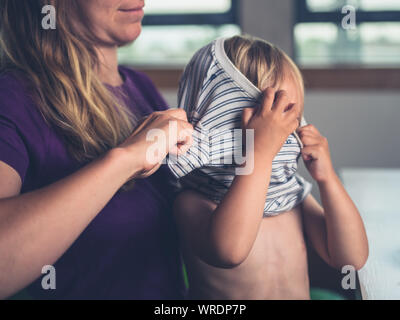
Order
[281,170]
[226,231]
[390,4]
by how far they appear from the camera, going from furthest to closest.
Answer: [390,4], [281,170], [226,231]

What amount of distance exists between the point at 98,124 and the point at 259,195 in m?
0.23

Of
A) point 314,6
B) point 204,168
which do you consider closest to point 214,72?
point 204,168

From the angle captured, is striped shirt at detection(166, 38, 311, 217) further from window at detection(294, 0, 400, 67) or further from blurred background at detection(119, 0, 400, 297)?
window at detection(294, 0, 400, 67)

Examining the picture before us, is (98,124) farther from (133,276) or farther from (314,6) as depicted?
(314,6)

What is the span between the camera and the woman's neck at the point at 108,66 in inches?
26.0

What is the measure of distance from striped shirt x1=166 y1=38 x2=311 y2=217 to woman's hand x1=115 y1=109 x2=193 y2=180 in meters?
0.06

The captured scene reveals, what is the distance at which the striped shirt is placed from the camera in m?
0.56

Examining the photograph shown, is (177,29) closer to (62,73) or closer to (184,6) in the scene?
(184,6)

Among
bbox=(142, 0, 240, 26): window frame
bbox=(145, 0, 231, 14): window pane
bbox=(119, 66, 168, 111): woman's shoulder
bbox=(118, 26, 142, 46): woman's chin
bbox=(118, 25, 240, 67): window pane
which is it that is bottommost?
bbox=(119, 66, 168, 111): woman's shoulder

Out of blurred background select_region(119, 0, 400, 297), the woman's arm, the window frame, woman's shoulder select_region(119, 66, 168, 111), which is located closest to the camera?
the woman's arm

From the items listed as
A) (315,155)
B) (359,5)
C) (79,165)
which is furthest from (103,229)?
(359,5)

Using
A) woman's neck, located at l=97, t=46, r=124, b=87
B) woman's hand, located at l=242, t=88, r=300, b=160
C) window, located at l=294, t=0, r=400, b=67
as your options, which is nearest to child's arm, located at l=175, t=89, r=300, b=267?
woman's hand, located at l=242, t=88, r=300, b=160

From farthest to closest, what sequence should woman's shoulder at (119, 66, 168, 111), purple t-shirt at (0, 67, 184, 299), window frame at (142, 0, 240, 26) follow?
window frame at (142, 0, 240, 26)
woman's shoulder at (119, 66, 168, 111)
purple t-shirt at (0, 67, 184, 299)

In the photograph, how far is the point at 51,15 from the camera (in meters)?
0.57
